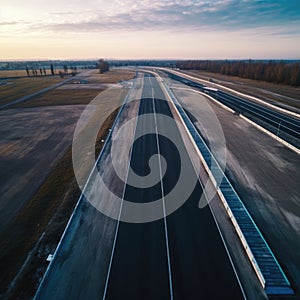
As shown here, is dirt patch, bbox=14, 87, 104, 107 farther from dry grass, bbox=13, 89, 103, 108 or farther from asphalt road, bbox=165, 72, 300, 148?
asphalt road, bbox=165, 72, 300, 148

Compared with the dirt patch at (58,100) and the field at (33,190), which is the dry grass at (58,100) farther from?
the field at (33,190)

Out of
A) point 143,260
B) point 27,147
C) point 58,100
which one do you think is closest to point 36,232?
point 143,260

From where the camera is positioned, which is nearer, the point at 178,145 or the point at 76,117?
the point at 178,145

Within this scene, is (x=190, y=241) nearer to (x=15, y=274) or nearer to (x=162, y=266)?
(x=162, y=266)

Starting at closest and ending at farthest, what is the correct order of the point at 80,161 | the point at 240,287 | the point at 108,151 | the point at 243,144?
1. the point at 240,287
2. the point at 80,161
3. the point at 108,151
4. the point at 243,144

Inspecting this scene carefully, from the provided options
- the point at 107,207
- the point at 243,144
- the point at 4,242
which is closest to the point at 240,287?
the point at 107,207

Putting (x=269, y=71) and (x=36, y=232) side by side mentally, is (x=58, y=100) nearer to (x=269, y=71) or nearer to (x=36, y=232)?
(x=36, y=232)
